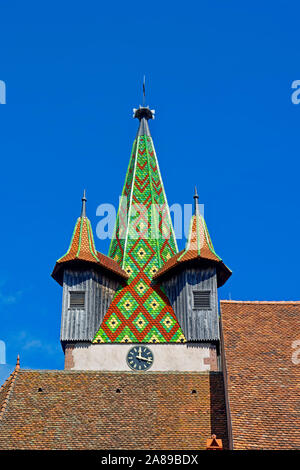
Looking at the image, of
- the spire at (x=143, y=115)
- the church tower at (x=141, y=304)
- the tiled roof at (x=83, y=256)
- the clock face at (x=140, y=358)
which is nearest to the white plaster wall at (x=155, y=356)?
the church tower at (x=141, y=304)

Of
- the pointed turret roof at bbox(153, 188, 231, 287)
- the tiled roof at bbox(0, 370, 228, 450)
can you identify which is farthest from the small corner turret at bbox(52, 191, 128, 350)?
the tiled roof at bbox(0, 370, 228, 450)

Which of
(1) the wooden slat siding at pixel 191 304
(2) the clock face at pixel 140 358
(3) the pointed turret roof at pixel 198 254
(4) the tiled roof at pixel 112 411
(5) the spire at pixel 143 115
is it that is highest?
(5) the spire at pixel 143 115

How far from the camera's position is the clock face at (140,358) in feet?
112

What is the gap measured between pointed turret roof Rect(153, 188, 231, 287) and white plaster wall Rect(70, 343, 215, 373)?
3.31 metres

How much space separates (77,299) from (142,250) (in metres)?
4.60

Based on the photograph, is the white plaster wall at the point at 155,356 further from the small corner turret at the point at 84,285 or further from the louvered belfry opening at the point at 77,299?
the louvered belfry opening at the point at 77,299

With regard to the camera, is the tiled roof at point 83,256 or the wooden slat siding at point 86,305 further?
the tiled roof at point 83,256

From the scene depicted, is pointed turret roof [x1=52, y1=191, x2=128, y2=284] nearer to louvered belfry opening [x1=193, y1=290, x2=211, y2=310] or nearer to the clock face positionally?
louvered belfry opening [x1=193, y1=290, x2=211, y2=310]

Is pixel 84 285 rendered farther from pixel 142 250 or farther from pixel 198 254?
pixel 198 254

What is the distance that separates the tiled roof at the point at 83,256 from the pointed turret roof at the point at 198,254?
6.30 feet

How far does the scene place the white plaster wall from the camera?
33.9 meters

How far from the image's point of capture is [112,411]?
76.2 feet
